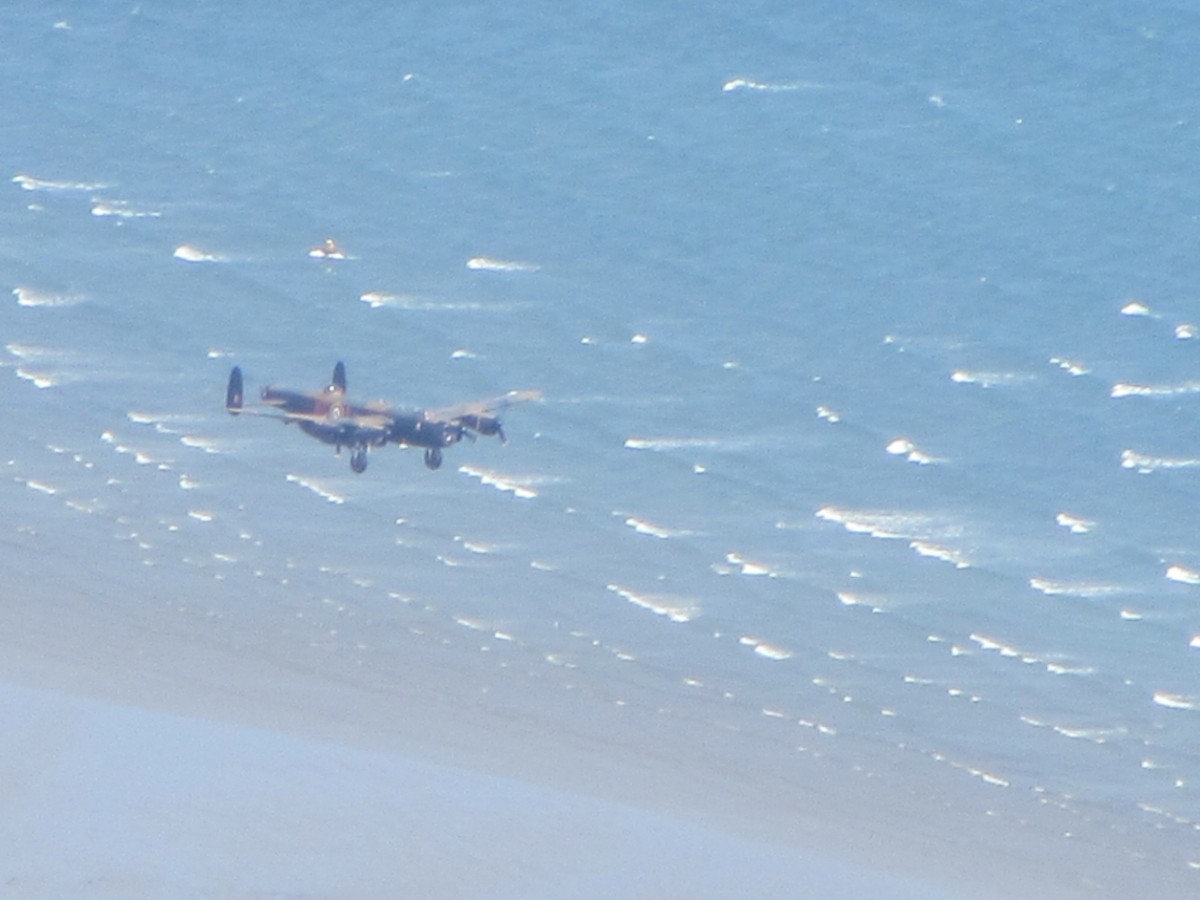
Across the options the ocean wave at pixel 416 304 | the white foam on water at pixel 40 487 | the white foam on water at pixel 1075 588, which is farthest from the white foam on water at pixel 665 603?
the white foam on water at pixel 40 487

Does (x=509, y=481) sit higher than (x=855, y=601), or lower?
higher

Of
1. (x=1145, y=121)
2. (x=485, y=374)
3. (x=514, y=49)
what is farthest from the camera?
(x=485, y=374)

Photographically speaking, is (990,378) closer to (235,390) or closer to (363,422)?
(363,422)

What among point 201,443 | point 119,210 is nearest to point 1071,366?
point 119,210

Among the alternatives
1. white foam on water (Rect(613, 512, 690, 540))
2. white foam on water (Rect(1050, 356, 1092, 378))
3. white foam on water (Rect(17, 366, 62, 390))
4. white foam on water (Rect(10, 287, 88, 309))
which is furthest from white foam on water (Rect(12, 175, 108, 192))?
white foam on water (Rect(1050, 356, 1092, 378))

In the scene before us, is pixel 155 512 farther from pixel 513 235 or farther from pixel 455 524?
pixel 513 235

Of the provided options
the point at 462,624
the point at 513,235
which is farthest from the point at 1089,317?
the point at 462,624
